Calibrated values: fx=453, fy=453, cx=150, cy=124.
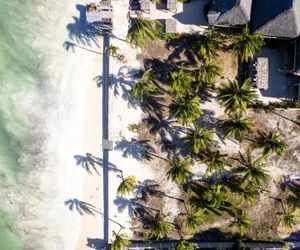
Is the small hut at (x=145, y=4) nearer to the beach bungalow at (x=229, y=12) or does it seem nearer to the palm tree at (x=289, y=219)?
the beach bungalow at (x=229, y=12)

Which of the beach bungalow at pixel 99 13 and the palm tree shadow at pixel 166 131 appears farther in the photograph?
the palm tree shadow at pixel 166 131

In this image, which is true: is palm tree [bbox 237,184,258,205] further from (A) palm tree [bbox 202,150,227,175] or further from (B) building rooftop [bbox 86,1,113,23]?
(B) building rooftop [bbox 86,1,113,23]

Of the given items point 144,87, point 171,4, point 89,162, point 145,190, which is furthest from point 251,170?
point 171,4

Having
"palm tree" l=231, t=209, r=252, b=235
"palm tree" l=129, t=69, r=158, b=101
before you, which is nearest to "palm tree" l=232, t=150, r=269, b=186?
"palm tree" l=231, t=209, r=252, b=235

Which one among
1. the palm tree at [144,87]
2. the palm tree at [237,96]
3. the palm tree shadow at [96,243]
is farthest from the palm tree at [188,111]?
the palm tree shadow at [96,243]

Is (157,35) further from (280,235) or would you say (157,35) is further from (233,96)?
(280,235)
